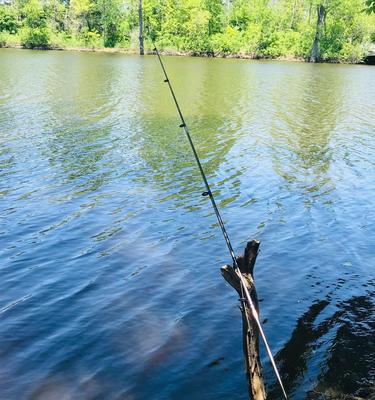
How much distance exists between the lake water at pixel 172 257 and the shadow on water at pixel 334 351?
A: 0.03 m

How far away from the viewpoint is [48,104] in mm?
28828

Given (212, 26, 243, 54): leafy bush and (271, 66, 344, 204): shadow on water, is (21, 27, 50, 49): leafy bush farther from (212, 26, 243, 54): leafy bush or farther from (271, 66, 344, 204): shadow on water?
(271, 66, 344, 204): shadow on water

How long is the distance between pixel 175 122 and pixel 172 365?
64.2ft

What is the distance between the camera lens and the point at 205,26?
294 ft

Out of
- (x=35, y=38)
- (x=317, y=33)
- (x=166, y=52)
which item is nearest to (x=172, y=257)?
(x=166, y=52)

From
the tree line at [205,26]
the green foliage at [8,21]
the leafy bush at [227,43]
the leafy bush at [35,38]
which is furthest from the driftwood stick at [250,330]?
the green foliage at [8,21]

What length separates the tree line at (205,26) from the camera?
270ft

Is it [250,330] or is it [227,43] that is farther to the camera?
[227,43]

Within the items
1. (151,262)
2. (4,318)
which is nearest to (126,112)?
(151,262)

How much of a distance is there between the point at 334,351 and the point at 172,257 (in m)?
4.27

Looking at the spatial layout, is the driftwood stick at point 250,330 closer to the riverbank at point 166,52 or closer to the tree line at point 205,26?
the riverbank at point 166,52

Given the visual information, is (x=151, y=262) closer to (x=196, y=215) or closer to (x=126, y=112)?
(x=196, y=215)

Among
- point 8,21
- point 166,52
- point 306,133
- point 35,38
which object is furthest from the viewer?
point 8,21

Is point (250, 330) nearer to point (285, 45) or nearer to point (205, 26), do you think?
point (285, 45)
